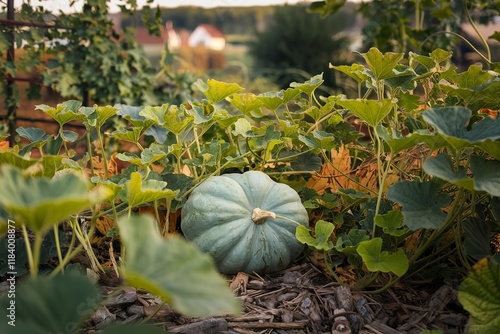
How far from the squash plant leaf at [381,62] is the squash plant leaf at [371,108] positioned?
0.12 meters

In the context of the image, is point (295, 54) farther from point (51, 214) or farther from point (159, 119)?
point (51, 214)

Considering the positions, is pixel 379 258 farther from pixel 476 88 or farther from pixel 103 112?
pixel 103 112

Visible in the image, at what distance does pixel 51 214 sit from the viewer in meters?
0.58

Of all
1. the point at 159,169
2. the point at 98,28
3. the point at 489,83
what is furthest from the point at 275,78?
the point at 489,83

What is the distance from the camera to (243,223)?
1.17 meters

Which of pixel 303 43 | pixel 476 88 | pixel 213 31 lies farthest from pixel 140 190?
pixel 213 31

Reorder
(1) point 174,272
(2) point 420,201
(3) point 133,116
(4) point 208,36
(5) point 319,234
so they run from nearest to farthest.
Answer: (1) point 174,272 < (2) point 420,201 < (5) point 319,234 < (3) point 133,116 < (4) point 208,36

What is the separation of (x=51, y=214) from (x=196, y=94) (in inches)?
98.8

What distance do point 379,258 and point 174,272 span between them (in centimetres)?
51

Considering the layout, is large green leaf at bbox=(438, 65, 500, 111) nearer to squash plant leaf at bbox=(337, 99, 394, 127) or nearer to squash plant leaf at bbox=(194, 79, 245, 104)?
squash plant leaf at bbox=(337, 99, 394, 127)

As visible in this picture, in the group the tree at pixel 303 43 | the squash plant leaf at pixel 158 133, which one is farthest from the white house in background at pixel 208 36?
the squash plant leaf at pixel 158 133

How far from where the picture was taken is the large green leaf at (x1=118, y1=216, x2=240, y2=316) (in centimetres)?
55

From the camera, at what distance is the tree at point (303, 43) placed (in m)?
6.41

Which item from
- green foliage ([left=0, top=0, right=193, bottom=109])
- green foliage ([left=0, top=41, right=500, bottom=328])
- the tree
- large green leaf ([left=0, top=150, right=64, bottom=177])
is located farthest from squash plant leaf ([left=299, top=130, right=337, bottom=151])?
the tree
